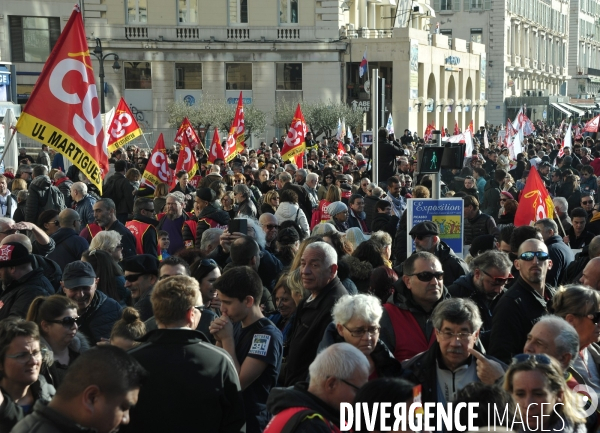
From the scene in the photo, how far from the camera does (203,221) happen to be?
10781 millimetres

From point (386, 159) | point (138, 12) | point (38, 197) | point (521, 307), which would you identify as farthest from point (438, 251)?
point (138, 12)

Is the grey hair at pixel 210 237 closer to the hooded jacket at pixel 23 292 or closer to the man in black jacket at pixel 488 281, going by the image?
the hooded jacket at pixel 23 292

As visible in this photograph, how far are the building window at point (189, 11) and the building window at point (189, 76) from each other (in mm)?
2302

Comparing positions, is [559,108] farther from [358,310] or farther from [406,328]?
[358,310]

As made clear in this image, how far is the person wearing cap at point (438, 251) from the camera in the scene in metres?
8.41

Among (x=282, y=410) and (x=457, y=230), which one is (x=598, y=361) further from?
(x=457, y=230)

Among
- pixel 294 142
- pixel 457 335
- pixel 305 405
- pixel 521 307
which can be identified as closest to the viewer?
pixel 305 405

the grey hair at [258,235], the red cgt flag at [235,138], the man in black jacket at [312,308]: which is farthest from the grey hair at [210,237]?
the red cgt flag at [235,138]

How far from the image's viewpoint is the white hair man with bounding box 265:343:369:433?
4.09m

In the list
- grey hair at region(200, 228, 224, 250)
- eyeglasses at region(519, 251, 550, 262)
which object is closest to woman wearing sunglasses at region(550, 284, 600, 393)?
eyeglasses at region(519, 251, 550, 262)

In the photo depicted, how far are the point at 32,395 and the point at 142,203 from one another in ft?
19.7

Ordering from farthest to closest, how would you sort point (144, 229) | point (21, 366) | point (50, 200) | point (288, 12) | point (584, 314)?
point (288, 12) → point (50, 200) → point (144, 229) → point (584, 314) → point (21, 366)

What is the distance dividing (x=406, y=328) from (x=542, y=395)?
5.54 ft

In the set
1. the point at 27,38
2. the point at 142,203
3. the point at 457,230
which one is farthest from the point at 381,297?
the point at 27,38
